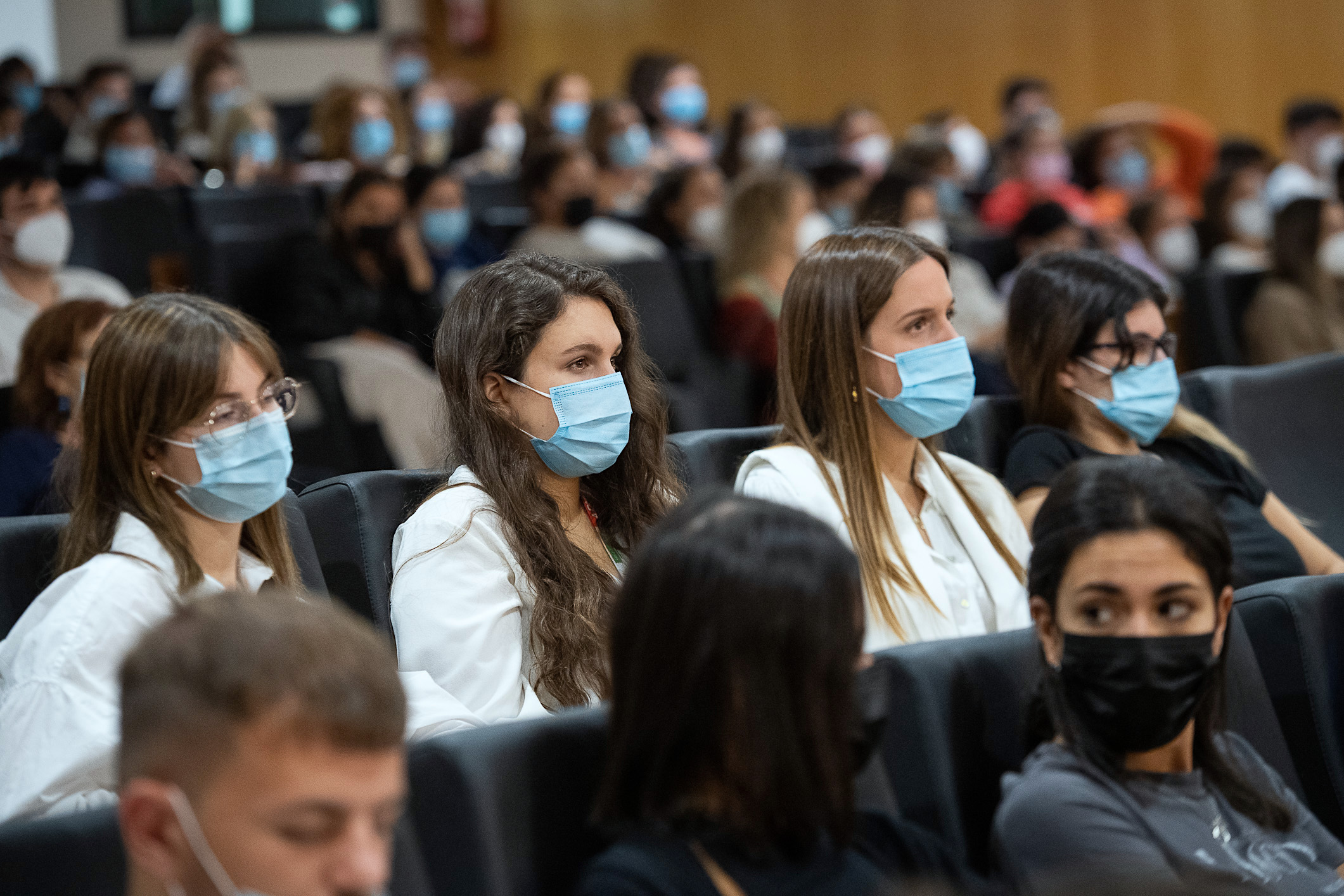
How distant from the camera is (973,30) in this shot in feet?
32.2

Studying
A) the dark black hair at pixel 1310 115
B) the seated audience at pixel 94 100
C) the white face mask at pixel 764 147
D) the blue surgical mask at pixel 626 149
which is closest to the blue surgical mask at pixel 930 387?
the blue surgical mask at pixel 626 149

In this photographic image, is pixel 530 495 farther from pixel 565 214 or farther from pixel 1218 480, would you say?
pixel 565 214

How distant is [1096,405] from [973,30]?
309 inches

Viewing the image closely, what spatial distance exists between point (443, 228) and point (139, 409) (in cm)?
348

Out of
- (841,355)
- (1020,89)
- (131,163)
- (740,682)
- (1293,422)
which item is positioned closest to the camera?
(740,682)

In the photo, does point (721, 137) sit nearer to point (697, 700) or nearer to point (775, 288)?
point (775, 288)

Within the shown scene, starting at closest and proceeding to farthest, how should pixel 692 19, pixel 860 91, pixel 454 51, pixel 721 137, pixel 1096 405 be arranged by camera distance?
pixel 1096 405, pixel 721 137, pixel 860 91, pixel 692 19, pixel 454 51

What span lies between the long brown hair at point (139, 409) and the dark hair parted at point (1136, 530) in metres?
1.03

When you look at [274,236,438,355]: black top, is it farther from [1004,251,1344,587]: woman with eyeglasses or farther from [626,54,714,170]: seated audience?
[626,54,714,170]: seated audience

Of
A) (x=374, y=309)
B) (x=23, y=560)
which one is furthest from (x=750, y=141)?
(x=23, y=560)

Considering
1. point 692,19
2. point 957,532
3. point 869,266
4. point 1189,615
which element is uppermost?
point 692,19

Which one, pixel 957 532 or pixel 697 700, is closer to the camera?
pixel 697 700

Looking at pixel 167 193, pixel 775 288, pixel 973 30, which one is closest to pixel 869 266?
pixel 775 288

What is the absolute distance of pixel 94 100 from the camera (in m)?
8.15
